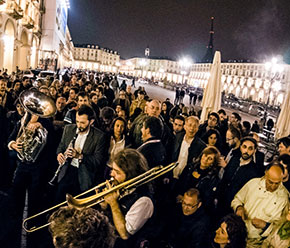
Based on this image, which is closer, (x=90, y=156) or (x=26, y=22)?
(x=90, y=156)

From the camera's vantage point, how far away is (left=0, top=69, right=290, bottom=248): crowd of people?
2.31 m

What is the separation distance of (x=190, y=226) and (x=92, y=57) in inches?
6426

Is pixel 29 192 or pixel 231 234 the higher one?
pixel 231 234

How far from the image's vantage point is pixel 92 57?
158750 millimetres

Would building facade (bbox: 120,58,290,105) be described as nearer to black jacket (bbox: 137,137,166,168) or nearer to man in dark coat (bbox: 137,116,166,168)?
man in dark coat (bbox: 137,116,166,168)

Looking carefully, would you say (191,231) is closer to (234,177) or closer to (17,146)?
(234,177)

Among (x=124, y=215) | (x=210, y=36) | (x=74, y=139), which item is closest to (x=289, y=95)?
(x=74, y=139)

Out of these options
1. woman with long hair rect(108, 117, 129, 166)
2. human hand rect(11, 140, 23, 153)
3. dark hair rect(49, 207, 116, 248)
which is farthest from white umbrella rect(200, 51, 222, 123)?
dark hair rect(49, 207, 116, 248)

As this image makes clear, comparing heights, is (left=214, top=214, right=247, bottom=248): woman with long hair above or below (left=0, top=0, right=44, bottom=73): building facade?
below

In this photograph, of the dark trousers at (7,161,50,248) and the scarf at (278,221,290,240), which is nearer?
the scarf at (278,221,290,240)

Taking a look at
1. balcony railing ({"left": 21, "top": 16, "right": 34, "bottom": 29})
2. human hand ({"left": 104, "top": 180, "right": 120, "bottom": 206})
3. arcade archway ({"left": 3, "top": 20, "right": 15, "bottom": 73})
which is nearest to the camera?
human hand ({"left": 104, "top": 180, "right": 120, "bottom": 206})

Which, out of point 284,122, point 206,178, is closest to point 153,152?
point 206,178

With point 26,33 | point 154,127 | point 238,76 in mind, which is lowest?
point 154,127

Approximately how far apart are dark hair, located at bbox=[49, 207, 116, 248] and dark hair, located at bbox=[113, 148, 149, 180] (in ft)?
2.57
